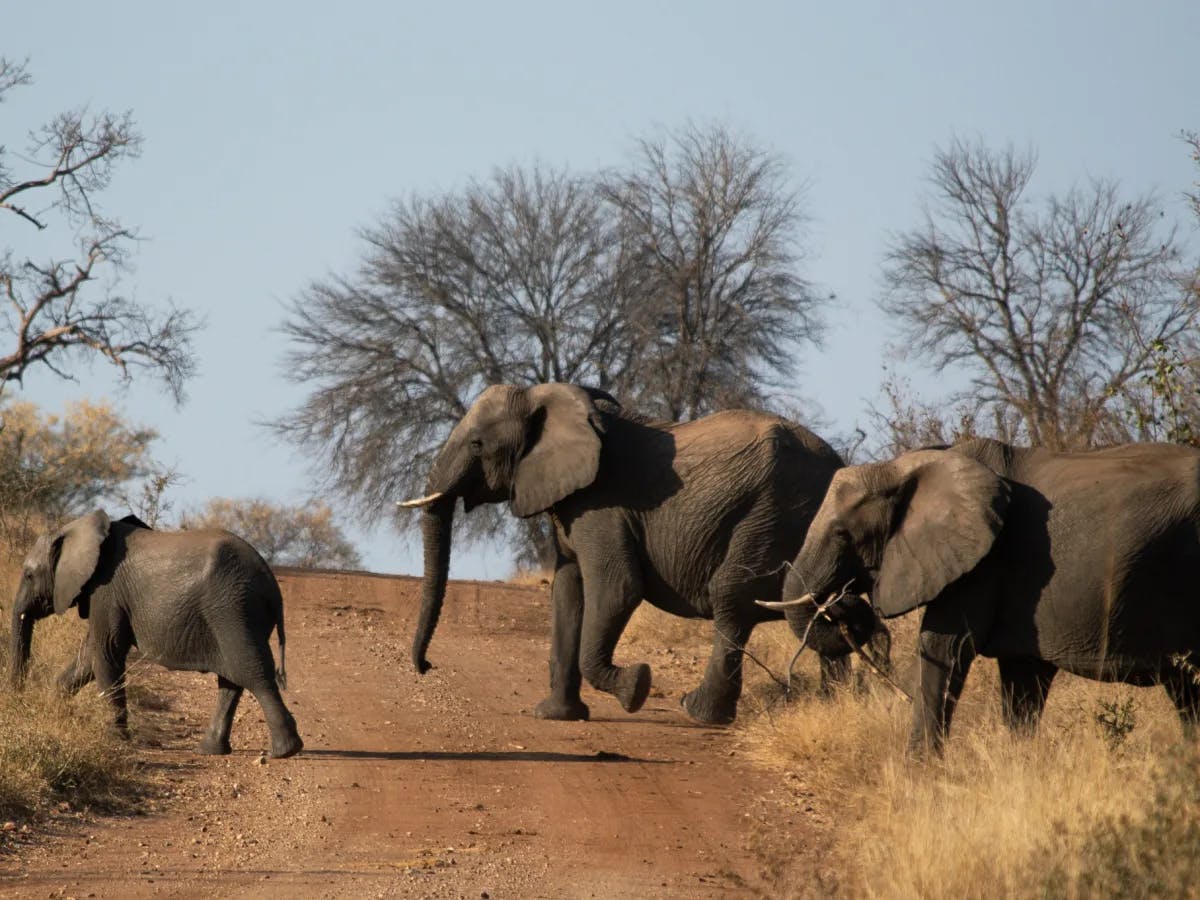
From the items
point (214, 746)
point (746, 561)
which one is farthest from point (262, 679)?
point (746, 561)

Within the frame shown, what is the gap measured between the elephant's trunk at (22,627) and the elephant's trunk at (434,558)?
9.57 ft

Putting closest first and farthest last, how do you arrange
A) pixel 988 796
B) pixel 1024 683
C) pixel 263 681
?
1. pixel 988 796
2. pixel 1024 683
3. pixel 263 681

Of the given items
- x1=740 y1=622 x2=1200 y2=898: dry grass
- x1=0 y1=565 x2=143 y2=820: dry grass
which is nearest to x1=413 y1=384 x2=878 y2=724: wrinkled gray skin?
x1=740 y1=622 x2=1200 y2=898: dry grass

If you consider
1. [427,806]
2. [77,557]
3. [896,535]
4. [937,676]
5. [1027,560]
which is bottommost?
[427,806]

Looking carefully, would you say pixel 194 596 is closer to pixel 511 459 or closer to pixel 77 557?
pixel 77 557

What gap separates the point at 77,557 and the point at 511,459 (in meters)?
3.27

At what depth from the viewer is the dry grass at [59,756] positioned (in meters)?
8.56

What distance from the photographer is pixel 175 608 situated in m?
10.7

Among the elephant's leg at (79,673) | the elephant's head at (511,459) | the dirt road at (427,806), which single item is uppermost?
the elephant's head at (511,459)

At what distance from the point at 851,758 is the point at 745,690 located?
3.74m

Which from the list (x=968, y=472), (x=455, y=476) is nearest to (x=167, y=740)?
(x=455, y=476)

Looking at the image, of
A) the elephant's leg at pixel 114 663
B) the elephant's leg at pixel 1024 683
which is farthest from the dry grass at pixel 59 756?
the elephant's leg at pixel 1024 683

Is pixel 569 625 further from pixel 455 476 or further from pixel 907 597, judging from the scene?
pixel 907 597

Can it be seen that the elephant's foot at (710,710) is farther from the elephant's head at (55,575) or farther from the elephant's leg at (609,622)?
the elephant's head at (55,575)
